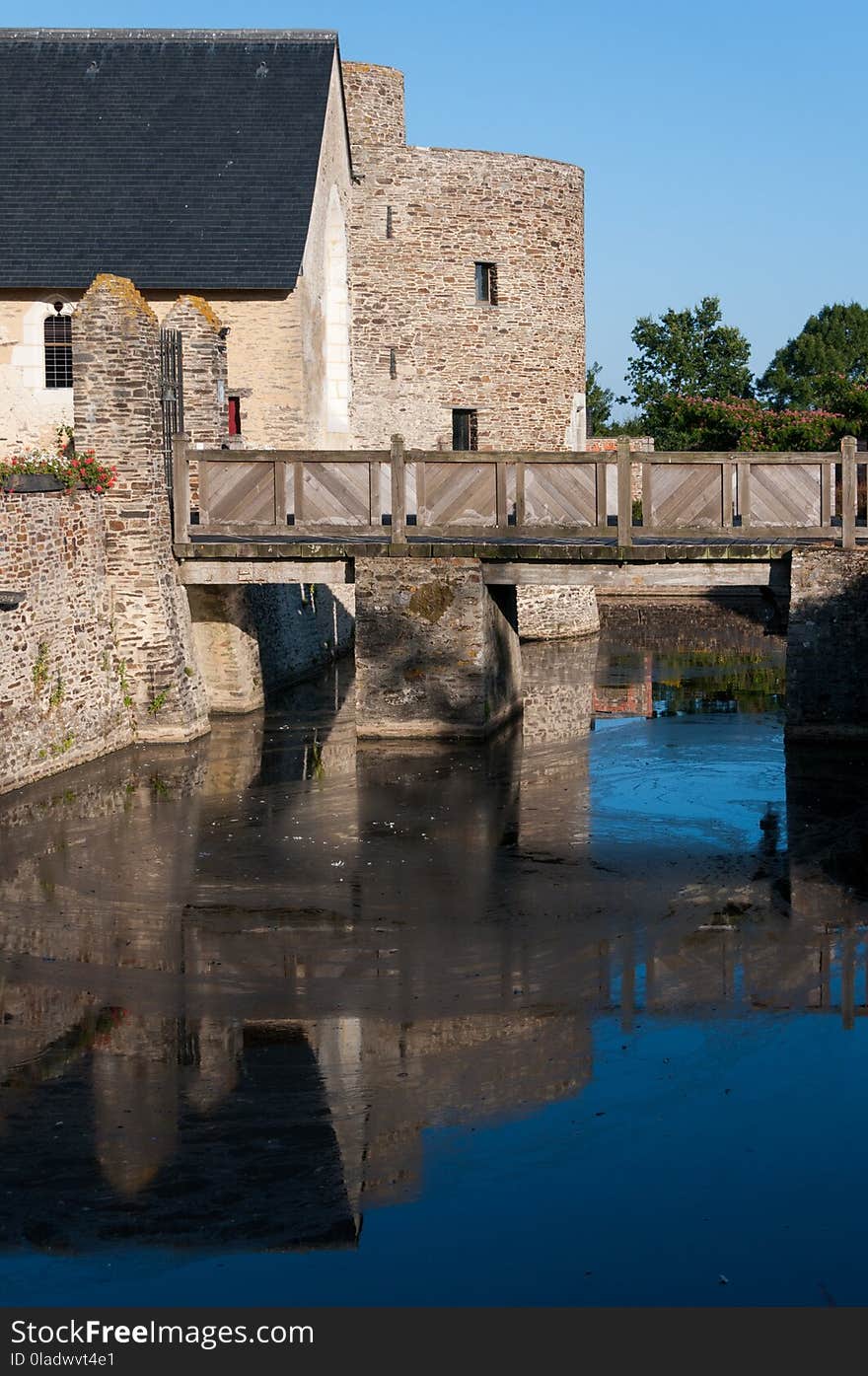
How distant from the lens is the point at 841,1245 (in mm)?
6781

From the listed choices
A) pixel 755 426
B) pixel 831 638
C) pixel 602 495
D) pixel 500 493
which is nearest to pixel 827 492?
pixel 831 638

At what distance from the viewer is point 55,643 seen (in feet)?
55.0

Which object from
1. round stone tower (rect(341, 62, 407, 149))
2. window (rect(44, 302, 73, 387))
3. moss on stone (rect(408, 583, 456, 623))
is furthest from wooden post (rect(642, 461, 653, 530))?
round stone tower (rect(341, 62, 407, 149))

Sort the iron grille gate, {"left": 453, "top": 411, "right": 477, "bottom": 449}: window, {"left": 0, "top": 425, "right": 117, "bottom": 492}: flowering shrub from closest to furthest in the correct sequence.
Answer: {"left": 0, "top": 425, "right": 117, "bottom": 492}: flowering shrub, the iron grille gate, {"left": 453, "top": 411, "right": 477, "bottom": 449}: window

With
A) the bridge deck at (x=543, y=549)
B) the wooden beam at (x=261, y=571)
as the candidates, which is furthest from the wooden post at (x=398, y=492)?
the wooden beam at (x=261, y=571)

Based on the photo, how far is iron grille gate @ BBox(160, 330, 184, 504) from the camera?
20203 millimetres

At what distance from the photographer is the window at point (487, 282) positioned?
2988 cm

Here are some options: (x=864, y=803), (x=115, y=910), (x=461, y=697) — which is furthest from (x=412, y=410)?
(x=115, y=910)

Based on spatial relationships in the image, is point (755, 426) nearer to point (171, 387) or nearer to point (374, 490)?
point (171, 387)

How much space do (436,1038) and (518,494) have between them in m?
10.3

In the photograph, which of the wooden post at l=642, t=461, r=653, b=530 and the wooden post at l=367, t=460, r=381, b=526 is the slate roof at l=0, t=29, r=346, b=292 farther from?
the wooden post at l=642, t=461, r=653, b=530

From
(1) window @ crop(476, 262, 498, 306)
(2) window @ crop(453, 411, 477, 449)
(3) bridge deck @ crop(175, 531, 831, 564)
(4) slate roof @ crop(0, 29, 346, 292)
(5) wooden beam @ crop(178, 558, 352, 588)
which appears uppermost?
(4) slate roof @ crop(0, 29, 346, 292)

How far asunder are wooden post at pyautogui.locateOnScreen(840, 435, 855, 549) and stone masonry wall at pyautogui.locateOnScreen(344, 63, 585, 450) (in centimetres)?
1230

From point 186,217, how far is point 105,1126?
65.3ft
